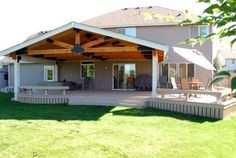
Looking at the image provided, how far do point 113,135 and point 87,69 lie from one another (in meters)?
14.9

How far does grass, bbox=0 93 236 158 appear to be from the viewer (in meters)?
6.39

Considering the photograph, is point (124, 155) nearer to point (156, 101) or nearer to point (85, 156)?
point (85, 156)

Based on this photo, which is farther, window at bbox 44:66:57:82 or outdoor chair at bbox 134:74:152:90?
window at bbox 44:66:57:82

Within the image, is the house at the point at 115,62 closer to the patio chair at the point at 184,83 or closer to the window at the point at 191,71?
the window at the point at 191,71

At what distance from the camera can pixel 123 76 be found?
21266 mm

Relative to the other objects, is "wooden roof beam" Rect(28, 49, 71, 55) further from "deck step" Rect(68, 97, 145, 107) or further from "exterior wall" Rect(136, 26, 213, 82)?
"exterior wall" Rect(136, 26, 213, 82)

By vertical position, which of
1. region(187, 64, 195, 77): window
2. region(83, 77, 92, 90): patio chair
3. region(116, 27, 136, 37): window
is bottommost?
region(83, 77, 92, 90): patio chair

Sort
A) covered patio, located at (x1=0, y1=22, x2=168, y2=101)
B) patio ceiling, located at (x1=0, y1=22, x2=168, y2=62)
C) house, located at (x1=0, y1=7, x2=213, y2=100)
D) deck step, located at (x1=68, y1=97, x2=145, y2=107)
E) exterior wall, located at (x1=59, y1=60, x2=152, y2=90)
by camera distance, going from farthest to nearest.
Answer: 1. exterior wall, located at (x1=59, y1=60, x2=152, y2=90)
2. house, located at (x1=0, y1=7, x2=213, y2=100)
3. covered patio, located at (x1=0, y1=22, x2=168, y2=101)
4. patio ceiling, located at (x1=0, y1=22, x2=168, y2=62)
5. deck step, located at (x1=68, y1=97, x2=145, y2=107)

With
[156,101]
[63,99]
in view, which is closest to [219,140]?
[156,101]

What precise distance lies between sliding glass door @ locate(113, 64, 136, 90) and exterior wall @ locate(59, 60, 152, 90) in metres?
0.31

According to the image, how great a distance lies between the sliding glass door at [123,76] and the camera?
20.9 metres

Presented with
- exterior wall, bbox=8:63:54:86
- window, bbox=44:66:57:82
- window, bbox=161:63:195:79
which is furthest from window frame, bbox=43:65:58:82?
window, bbox=161:63:195:79

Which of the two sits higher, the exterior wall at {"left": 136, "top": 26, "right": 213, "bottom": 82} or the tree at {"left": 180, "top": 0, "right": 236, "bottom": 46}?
the exterior wall at {"left": 136, "top": 26, "right": 213, "bottom": 82}

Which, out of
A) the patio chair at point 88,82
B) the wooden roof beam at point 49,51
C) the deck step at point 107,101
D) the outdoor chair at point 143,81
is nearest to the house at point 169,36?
the outdoor chair at point 143,81
